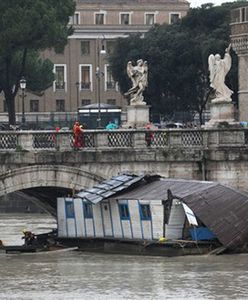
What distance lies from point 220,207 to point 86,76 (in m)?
79.3

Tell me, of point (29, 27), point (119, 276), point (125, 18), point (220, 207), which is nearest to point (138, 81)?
point (220, 207)

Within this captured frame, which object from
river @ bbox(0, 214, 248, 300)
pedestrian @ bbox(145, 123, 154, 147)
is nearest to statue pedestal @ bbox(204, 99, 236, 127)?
pedestrian @ bbox(145, 123, 154, 147)

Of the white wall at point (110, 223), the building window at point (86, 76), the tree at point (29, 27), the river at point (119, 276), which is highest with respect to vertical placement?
the tree at point (29, 27)

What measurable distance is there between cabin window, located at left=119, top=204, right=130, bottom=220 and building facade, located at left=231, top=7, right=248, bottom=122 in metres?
17.5

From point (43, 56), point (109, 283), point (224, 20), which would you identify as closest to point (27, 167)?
point (109, 283)

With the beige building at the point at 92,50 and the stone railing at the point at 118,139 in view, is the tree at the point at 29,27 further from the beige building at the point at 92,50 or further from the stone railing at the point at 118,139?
the beige building at the point at 92,50

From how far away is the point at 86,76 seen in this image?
132 meters

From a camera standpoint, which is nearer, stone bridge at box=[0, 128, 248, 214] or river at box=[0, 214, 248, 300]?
river at box=[0, 214, 248, 300]

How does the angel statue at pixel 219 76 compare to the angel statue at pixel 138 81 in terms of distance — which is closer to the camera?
the angel statue at pixel 219 76

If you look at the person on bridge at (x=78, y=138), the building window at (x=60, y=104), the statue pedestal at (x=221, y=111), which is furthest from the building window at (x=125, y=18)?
the person on bridge at (x=78, y=138)

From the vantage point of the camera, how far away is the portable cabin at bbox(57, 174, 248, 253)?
5350 centimetres

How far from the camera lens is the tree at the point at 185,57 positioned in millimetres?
100750

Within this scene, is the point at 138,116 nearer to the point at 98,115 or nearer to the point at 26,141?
the point at 26,141

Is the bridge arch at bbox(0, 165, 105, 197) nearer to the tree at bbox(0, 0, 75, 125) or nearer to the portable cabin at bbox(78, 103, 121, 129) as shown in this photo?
the tree at bbox(0, 0, 75, 125)
